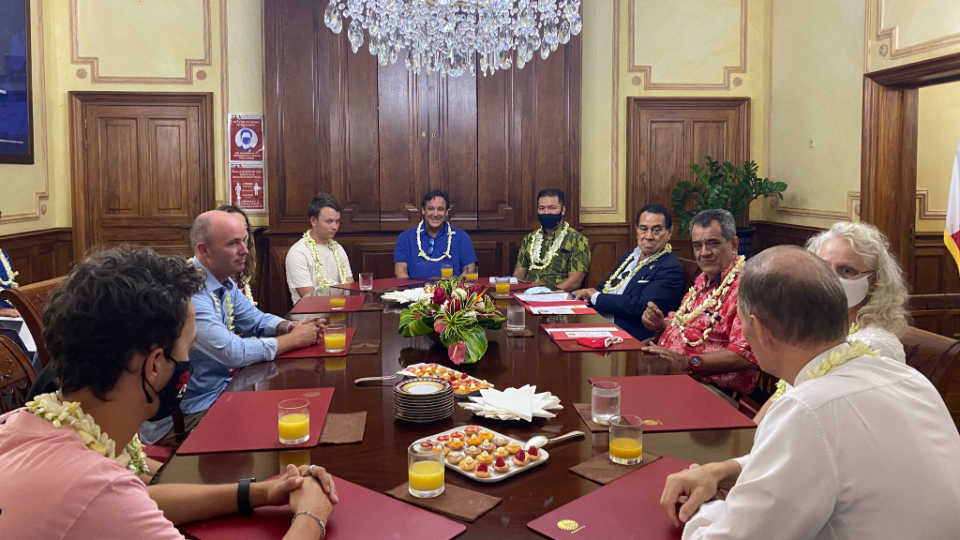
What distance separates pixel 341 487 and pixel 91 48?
19.0 ft

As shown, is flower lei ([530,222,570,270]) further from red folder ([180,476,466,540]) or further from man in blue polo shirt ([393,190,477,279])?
red folder ([180,476,466,540])

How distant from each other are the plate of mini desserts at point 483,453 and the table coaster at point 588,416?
196mm

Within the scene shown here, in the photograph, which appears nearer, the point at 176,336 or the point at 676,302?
the point at 176,336

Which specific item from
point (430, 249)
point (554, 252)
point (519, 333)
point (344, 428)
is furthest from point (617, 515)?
point (430, 249)

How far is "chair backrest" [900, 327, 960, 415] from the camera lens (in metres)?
1.93

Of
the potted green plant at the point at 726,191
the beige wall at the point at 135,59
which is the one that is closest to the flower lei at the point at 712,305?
the potted green plant at the point at 726,191

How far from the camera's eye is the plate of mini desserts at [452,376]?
208 cm

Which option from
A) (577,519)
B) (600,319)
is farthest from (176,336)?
(600,319)

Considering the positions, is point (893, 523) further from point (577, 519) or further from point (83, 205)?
point (83, 205)

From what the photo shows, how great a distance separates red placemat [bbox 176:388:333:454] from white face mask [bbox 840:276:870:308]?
1457mm

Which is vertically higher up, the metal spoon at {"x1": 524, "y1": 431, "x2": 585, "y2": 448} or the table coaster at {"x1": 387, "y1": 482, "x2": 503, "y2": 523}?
the metal spoon at {"x1": 524, "y1": 431, "x2": 585, "y2": 448}

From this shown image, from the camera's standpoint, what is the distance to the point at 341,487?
4.79 feet

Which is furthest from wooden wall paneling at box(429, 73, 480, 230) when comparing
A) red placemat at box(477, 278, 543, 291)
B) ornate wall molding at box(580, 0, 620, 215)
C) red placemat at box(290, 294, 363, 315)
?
red placemat at box(290, 294, 363, 315)

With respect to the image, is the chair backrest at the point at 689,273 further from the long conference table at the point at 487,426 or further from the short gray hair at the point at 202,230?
the short gray hair at the point at 202,230
